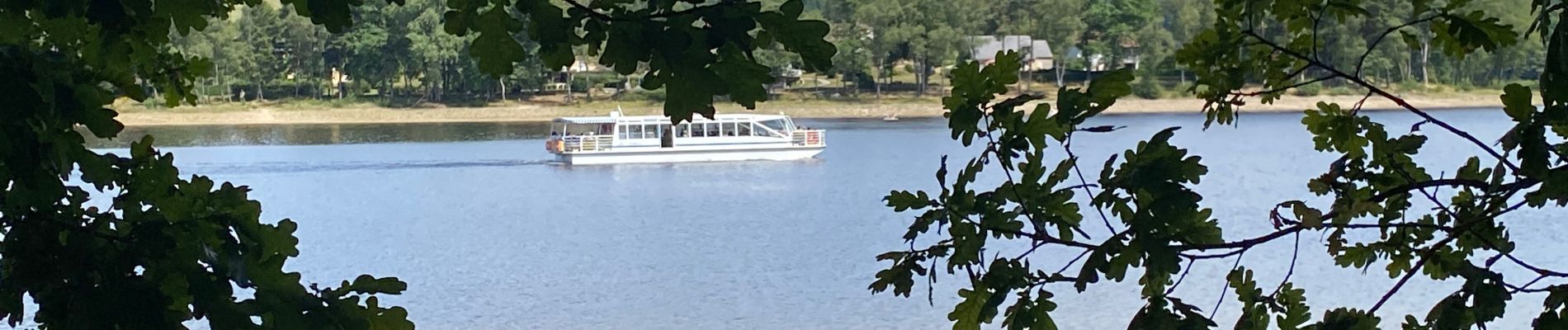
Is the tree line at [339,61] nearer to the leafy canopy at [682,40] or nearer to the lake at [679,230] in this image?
the lake at [679,230]

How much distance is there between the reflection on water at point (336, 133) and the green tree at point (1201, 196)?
108 feet

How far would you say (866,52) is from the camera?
48.2 meters

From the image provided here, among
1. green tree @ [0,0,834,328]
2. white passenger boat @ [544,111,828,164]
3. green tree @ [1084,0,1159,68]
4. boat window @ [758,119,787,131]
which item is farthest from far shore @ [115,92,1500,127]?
green tree @ [0,0,834,328]

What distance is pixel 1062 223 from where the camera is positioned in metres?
2.39

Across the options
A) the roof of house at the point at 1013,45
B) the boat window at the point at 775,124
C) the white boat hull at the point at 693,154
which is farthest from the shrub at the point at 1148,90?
the white boat hull at the point at 693,154

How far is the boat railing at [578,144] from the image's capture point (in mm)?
30062

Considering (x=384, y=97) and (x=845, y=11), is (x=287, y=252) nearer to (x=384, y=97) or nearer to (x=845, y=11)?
(x=384, y=97)

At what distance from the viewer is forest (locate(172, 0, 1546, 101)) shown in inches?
1741

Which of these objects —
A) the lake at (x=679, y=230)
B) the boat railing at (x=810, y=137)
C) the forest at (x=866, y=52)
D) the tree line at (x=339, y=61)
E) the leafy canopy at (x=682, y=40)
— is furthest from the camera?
the forest at (x=866, y=52)

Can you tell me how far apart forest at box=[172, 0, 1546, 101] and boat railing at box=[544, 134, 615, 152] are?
Answer: 10.5 meters

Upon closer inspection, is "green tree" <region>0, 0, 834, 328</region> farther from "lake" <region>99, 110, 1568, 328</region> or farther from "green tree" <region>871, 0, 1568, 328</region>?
"lake" <region>99, 110, 1568, 328</region>

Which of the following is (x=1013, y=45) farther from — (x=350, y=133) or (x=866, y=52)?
(x=350, y=133)

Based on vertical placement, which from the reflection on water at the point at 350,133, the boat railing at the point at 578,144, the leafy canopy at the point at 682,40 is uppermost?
the leafy canopy at the point at 682,40

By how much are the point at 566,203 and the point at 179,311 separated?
817 inches
